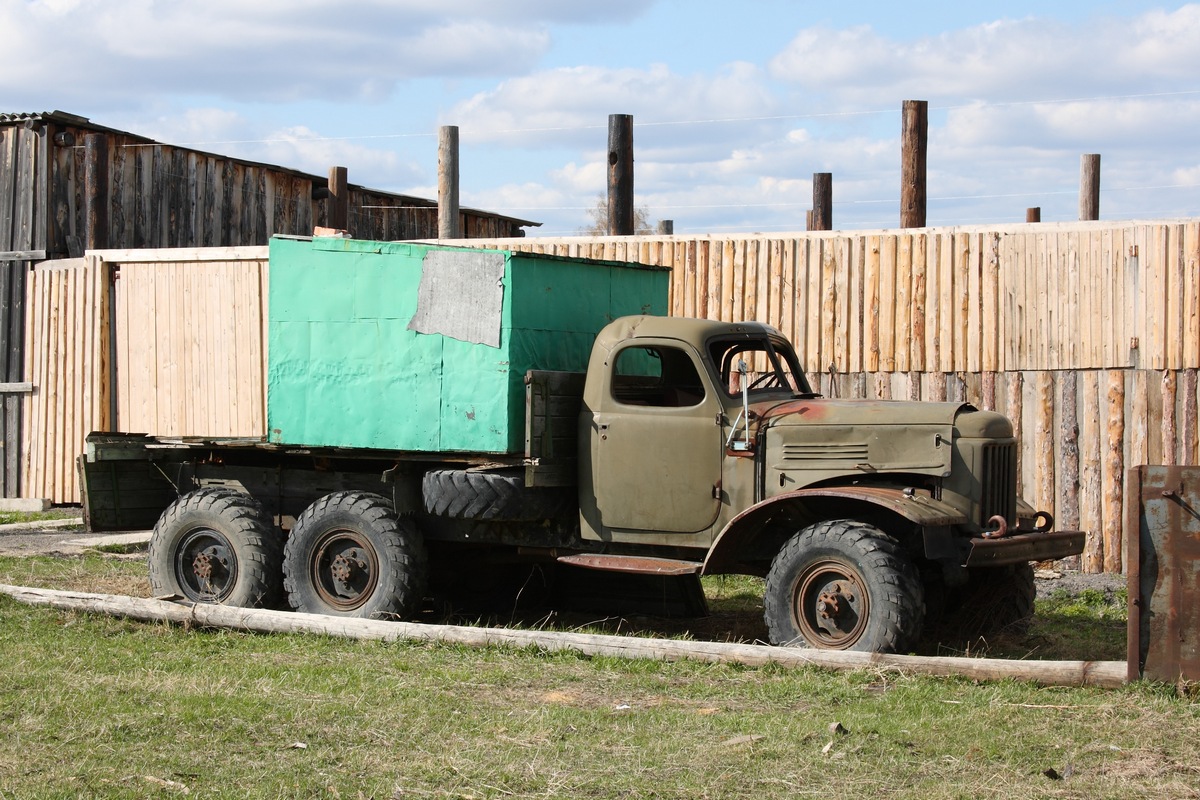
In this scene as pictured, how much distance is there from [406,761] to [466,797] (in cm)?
62

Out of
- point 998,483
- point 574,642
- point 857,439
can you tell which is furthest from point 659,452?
point 998,483

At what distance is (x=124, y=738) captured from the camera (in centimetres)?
652

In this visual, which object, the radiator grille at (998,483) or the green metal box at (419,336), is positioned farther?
the green metal box at (419,336)

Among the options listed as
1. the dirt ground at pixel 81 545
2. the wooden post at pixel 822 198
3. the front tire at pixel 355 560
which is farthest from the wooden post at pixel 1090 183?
the front tire at pixel 355 560

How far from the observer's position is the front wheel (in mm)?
8172

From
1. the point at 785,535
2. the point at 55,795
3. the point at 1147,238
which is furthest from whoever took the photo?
the point at 1147,238

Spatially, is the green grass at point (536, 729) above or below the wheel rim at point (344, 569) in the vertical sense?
below

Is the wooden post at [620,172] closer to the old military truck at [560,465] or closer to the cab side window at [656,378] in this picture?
the old military truck at [560,465]

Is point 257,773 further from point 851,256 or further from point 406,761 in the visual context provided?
point 851,256

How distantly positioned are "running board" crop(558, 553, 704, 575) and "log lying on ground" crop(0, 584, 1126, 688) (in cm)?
62

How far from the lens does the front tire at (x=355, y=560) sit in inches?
386

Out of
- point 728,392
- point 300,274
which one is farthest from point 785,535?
point 300,274

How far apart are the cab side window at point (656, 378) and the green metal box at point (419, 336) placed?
1.84 feet

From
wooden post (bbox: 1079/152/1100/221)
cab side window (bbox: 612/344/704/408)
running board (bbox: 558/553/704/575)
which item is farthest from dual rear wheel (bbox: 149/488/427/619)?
wooden post (bbox: 1079/152/1100/221)
